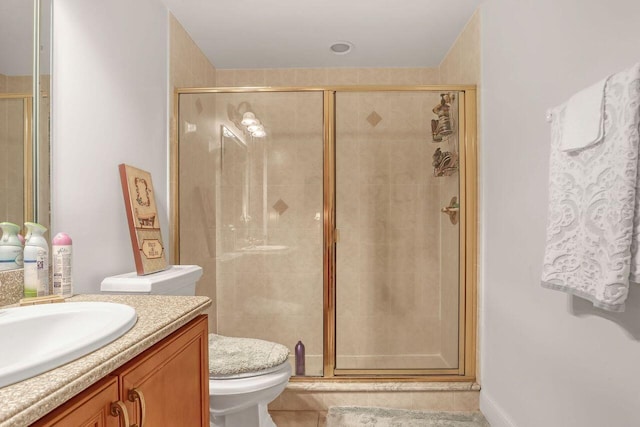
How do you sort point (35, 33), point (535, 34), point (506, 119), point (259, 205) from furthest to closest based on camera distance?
point (259, 205) < point (506, 119) < point (535, 34) < point (35, 33)

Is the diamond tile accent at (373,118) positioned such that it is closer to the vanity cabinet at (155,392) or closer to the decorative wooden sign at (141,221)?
the decorative wooden sign at (141,221)

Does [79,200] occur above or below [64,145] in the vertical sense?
below

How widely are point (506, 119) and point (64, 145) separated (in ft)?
5.99

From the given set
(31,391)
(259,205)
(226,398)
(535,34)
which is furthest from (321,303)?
(31,391)

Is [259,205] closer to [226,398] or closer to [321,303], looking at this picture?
[321,303]

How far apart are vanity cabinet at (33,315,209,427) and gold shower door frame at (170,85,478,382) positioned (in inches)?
50.9

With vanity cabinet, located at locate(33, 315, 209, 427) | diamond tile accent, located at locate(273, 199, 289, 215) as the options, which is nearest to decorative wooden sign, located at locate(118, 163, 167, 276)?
vanity cabinet, located at locate(33, 315, 209, 427)

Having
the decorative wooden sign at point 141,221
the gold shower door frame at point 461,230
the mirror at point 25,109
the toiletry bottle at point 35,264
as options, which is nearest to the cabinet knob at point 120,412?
the toiletry bottle at point 35,264

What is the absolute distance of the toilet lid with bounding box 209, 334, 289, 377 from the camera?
163 cm

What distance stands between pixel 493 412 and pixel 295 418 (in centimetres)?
101

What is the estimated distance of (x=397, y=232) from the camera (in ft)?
8.68

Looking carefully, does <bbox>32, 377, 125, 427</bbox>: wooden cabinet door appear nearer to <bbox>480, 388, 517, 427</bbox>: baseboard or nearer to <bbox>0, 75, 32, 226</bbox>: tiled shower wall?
<bbox>0, 75, 32, 226</bbox>: tiled shower wall

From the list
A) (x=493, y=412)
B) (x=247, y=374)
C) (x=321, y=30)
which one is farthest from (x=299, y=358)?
(x=321, y=30)

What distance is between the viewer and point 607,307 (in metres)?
1.04
